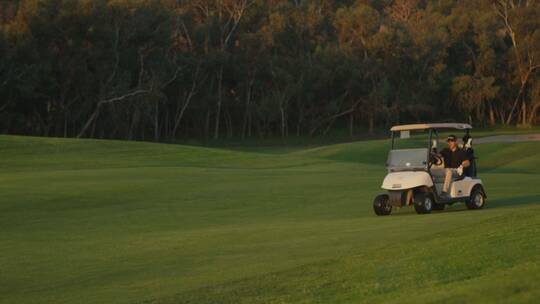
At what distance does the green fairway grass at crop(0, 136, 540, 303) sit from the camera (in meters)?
11.3

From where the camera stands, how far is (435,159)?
21297 mm

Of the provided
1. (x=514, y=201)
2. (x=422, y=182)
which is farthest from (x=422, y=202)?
(x=514, y=201)

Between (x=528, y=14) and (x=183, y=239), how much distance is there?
73.5m

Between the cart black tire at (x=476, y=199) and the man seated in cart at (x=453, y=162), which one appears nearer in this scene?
the man seated in cart at (x=453, y=162)

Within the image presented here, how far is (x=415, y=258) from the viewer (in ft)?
41.7

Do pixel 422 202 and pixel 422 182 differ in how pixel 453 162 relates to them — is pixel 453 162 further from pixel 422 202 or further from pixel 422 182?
pixel 422 202

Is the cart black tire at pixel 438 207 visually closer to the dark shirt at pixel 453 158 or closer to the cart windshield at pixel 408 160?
the dark shirt at pixel 453 158

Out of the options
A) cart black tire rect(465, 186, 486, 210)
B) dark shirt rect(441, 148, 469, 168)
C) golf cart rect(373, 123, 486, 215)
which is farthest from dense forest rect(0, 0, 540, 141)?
cart black tire rect(465, 186, 486, 210)

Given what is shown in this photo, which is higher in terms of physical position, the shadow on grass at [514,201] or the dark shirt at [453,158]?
the dark shirt at [453,158]

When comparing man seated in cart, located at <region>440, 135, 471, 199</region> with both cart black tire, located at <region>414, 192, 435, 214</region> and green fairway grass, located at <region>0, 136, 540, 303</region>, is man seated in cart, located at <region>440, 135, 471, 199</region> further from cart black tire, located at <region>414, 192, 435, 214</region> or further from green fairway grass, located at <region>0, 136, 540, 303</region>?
green fairway grass, located at <region>0, 136, 540, 303</region>

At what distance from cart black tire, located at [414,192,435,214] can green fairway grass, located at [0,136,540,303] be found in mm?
244

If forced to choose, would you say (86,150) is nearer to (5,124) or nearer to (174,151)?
(174,151)

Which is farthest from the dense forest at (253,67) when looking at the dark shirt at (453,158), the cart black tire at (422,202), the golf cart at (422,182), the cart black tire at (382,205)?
the cart black tire at (422,202)

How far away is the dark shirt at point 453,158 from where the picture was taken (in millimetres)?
21500
